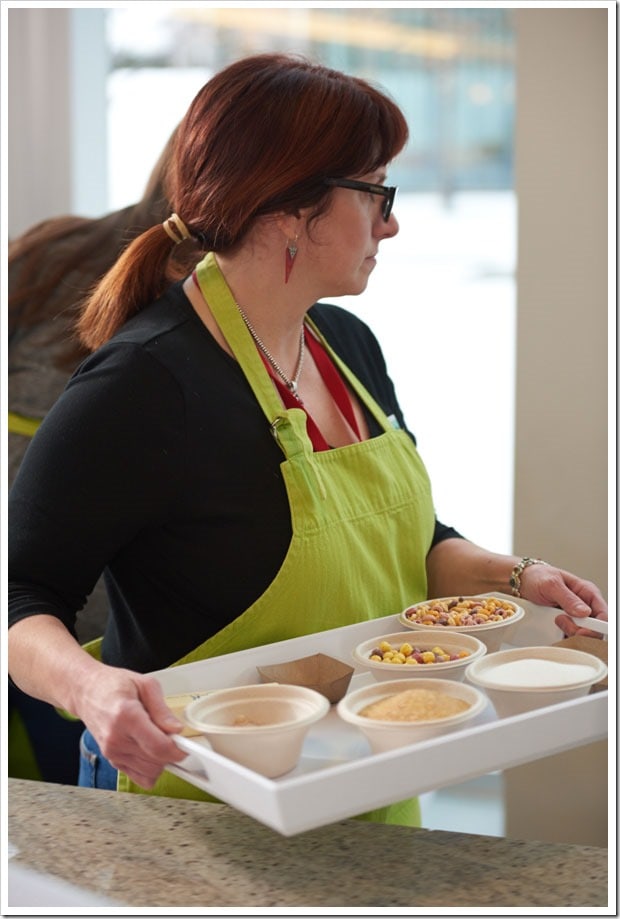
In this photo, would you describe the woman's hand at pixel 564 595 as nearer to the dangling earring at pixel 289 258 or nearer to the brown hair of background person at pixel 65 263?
the dangling earring at pixel 289 258

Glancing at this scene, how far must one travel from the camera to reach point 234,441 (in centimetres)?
132

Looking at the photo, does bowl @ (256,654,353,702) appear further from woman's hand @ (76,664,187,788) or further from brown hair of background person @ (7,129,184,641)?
brown hair of background person @ (7,129,184,641)

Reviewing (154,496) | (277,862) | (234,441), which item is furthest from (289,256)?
(277,862)

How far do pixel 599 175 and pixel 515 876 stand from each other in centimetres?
168

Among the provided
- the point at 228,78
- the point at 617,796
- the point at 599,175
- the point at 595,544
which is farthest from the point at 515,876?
the point at 599,175

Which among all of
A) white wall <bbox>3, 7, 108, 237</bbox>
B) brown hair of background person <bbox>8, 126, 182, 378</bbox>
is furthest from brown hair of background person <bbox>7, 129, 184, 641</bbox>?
white wall <bbox>3, 7, 108, 237</bbox>

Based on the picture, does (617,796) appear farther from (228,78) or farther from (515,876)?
(228,78)

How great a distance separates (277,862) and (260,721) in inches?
5.1

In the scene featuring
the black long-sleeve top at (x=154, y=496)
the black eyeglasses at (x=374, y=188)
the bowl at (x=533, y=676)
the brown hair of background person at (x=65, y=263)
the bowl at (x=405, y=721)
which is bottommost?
the bowl at (x=533, y=676)

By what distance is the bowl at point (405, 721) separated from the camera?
1.02 m

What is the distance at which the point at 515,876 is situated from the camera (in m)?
1.01

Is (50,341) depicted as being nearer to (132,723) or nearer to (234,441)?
(234,441)

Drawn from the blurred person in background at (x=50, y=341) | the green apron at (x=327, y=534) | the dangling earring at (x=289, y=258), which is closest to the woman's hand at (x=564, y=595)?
the green apron at (x=327, y=534)

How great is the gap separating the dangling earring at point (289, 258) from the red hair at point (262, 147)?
49mm
